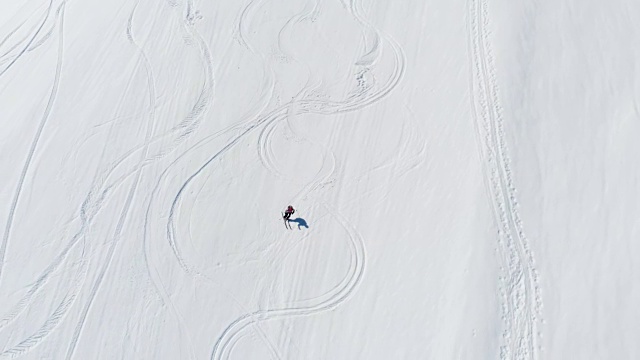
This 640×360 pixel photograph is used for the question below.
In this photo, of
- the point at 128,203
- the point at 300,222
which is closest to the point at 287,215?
the point at 300,222

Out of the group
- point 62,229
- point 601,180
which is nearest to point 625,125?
point 601,180

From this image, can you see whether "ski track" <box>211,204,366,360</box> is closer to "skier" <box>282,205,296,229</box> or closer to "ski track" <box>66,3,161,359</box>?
"skier" <box>282,205,296,229</box>

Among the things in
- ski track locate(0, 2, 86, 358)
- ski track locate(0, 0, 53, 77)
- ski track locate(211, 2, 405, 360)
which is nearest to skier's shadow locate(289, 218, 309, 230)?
ski track locate(211, 2, 405, 360)

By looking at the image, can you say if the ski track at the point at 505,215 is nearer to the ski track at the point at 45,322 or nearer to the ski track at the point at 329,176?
the ski track at the point at 329,176

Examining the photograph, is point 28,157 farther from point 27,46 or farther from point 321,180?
point 321,180

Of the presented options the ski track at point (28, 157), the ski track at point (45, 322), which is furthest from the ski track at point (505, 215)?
the ski track at point (28, 157)
